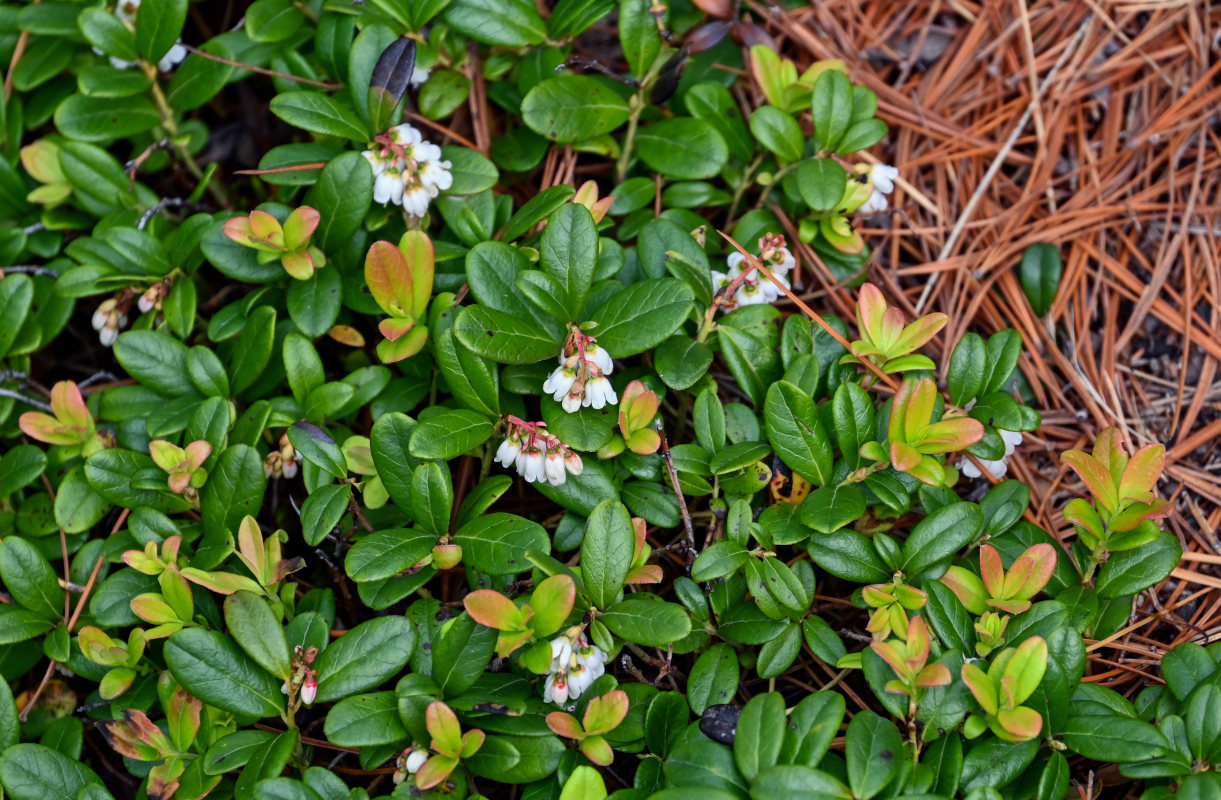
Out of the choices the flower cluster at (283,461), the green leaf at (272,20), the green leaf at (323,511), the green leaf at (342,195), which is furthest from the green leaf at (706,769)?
the green leaf at (272,20)

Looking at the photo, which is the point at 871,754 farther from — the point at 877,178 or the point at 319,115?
the point at 319,115

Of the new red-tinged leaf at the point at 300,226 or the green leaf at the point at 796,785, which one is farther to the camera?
the new red-tinged leaf at the point at 300,226

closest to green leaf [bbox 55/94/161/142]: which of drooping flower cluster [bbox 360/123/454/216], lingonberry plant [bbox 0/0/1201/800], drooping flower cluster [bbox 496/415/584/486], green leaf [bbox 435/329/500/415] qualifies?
lingonberry plant [bbox 0/0/1201/800]

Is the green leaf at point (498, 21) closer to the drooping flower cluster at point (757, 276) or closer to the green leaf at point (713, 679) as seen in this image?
the drooping flower cluster at point (757, 276)

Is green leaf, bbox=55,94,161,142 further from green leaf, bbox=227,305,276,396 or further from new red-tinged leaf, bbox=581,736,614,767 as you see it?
new red-tinged leaf, bbox=581,736,614,767

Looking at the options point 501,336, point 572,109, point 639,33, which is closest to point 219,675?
point 501,336

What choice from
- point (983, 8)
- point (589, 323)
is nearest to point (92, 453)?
point (589, 323)

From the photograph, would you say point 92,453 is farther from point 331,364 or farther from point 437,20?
point 437,20
